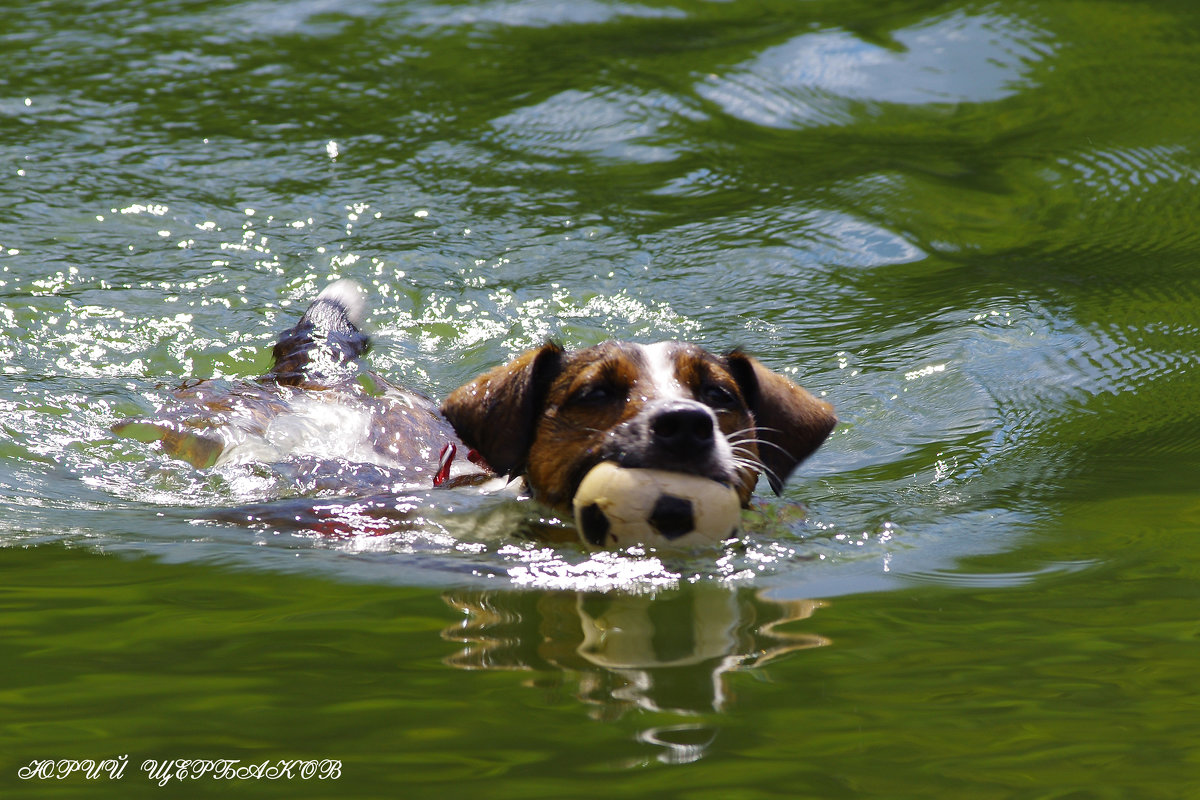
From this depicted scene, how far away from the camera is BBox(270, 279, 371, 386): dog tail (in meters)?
6.31

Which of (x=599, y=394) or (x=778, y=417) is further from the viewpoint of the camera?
(x=778, y=417)

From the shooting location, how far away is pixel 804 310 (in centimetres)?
740

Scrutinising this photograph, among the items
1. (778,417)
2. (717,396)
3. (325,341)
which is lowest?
(325,341)

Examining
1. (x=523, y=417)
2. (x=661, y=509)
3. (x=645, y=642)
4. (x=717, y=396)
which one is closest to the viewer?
(x=645, y=642)

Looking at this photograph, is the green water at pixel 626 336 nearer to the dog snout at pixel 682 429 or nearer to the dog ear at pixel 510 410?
the dog ear at pixel 510 410

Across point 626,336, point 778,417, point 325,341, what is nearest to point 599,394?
point 778,417

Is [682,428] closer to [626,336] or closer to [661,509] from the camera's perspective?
[661,509]

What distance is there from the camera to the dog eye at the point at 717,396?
438 cm

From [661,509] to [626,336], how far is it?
3453 millimetres

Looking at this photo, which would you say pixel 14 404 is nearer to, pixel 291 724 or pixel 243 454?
pixel 243 454

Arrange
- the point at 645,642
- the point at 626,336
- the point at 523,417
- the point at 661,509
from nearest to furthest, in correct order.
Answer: the point at 645,642, the point at 661,509, the point at 523,417, the point at 626,336

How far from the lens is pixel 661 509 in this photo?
3785mm

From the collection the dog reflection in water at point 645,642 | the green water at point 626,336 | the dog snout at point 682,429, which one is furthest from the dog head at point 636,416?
the dog reflection in water at point 645,642

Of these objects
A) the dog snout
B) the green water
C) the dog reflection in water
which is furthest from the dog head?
the dog reflection in water
